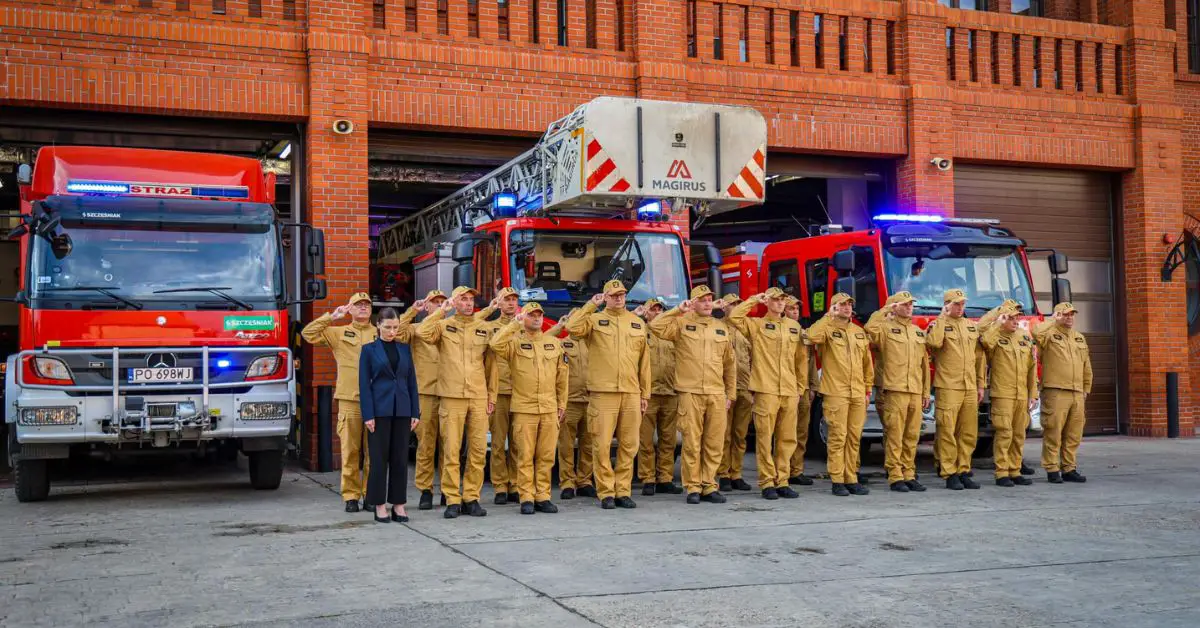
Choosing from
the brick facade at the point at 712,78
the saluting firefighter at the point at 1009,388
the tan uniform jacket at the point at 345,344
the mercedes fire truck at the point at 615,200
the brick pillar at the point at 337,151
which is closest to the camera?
the tan uniform jacket at the point at 345,344

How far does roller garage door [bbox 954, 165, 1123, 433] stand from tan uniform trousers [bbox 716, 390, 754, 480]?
284 inches

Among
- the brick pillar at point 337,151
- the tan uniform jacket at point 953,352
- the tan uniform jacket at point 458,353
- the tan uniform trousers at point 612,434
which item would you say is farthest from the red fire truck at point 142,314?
the tan uniform jacket at point 953,352

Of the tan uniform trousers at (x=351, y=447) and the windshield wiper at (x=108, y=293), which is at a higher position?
the windshield wiper at (x=108, y=293)

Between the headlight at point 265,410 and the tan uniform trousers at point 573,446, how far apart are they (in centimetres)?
240

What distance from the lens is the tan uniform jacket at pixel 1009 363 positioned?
36.7 ft

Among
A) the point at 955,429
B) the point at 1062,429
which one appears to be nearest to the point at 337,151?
the point at 955,429

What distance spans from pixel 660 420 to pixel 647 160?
2.40 m

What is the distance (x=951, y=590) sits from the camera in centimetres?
620

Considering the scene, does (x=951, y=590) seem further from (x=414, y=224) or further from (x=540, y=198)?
(x=414, y=224)

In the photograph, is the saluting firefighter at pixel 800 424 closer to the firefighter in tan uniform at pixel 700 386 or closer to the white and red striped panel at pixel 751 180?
the white and red striped panel at pixel 751 180

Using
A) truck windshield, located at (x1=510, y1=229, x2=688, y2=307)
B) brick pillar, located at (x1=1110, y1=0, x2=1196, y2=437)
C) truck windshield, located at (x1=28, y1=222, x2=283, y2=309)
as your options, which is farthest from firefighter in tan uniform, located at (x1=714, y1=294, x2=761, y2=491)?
brick pillar, located at (x1=1110, y1=0, x2=1196, y2=437)

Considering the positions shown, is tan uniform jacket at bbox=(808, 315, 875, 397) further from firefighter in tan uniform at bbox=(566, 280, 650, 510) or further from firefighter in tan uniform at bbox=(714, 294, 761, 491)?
firefighter in tan uniform at bbox=(566, 280, 650, 510)

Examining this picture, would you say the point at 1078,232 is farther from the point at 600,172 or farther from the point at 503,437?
the point at 503,437

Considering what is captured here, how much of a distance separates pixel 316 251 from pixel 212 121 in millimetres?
3852
